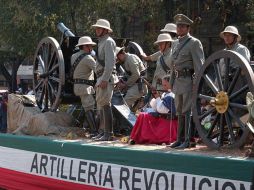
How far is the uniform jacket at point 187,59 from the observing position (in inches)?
213

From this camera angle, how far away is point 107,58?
6.20 meters

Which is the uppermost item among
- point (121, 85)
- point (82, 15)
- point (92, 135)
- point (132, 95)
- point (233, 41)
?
point (82, 15)

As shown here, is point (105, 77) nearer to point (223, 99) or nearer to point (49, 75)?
point (49, 75)

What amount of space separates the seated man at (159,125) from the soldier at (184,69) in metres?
0.33

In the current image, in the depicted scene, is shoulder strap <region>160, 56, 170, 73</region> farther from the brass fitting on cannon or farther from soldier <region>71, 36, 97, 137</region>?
the brass fitting on cannon

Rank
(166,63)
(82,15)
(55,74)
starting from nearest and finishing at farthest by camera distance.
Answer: (166,63), (55,74), (82,15)

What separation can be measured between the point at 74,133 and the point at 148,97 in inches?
51.7

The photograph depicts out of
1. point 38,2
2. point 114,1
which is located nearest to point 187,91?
point 114,1

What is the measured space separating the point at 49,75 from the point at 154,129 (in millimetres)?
2195

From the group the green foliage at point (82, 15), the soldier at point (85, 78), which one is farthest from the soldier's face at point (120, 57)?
the green foliage at point (82, 15)

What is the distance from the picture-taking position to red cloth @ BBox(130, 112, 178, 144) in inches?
231

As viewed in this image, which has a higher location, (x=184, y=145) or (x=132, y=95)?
(x=132, y=95)

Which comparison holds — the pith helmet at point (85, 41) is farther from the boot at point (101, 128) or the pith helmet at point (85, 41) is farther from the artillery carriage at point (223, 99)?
the artillery carriage at point (223, 99)

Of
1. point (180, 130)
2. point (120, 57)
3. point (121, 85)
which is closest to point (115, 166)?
point (180, 130)
